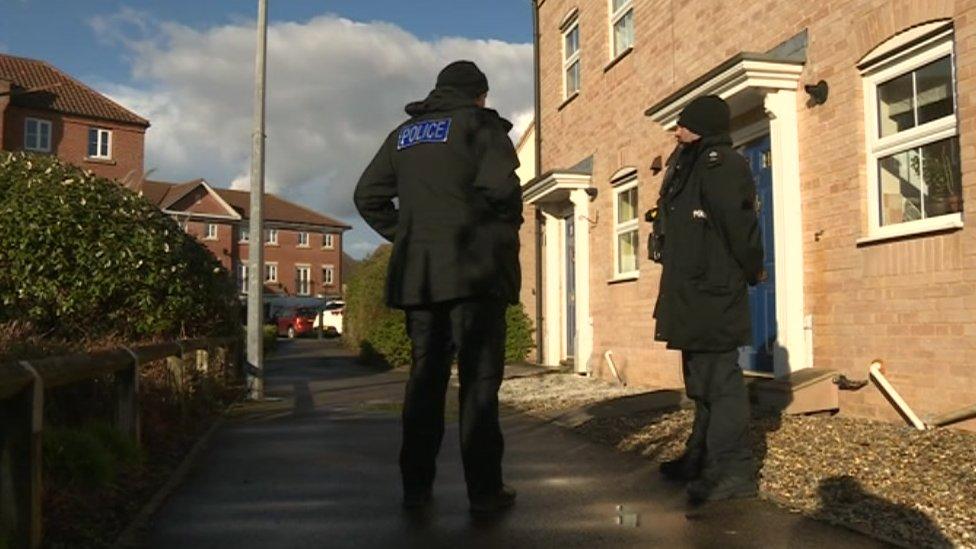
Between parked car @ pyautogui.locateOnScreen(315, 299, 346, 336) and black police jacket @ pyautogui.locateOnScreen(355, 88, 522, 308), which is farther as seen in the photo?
parked car @ pyautogui.locateOnScreen(315, 299, 346, 336)

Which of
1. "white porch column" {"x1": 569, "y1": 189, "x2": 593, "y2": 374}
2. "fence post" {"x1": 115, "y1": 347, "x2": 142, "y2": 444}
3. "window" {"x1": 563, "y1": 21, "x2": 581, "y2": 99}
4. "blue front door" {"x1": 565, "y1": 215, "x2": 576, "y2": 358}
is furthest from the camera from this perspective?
"window" {"x1": 563, "y1": 21, "x2": 581, "y2": 99}

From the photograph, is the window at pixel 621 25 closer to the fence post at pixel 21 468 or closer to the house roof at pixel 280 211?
the fence post at pixel 21 468

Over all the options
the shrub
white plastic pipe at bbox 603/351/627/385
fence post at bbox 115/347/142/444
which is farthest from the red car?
fence post at bbox 115/347/142/444

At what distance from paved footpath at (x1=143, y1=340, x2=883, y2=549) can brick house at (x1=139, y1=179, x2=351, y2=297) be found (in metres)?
54.1

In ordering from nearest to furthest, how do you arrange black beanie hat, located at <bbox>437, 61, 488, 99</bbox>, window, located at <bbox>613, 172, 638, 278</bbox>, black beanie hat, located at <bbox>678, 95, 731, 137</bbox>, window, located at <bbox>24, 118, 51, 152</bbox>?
black beanie hat, located at <bbox>437, 61, 488, 99</bbox> → black beanie hat, located at <bbox>678, 95, 731, 137</bbox> → window, located at <bbox>613, 172, 638, 278</bbox> → window, located at <bbox>24, 118, 51, 152</bbox>

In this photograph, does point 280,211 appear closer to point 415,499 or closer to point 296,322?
point 296,322

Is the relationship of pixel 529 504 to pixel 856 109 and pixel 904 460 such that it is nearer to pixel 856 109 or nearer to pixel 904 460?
pixel 904 460

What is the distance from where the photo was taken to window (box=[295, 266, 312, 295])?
6857cm

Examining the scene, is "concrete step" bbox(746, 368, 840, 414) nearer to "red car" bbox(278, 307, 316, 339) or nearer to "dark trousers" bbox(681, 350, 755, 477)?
"dark trousers" bbox(681, 350, 755, 477)

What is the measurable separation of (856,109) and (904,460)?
10.2 ft

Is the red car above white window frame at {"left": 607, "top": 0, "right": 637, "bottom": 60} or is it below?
below

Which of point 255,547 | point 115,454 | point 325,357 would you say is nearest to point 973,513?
point 255,547

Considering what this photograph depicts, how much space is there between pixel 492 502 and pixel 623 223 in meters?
8.21

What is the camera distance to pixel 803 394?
22.7 ft
